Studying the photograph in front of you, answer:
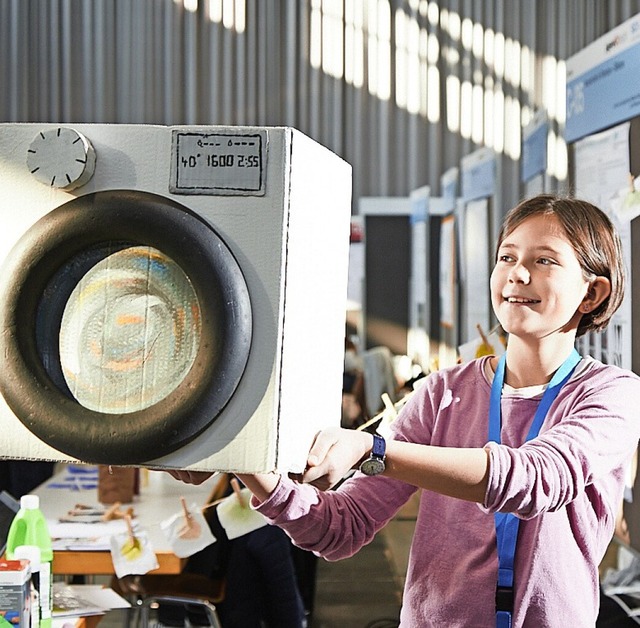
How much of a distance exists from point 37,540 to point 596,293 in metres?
1.20

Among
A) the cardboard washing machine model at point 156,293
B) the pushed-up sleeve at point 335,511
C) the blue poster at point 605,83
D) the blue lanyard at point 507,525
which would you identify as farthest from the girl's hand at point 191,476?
the blue poster at point 605,83

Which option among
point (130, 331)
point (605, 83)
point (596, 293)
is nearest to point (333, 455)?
point (130, 331)

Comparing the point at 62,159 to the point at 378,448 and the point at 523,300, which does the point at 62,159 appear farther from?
the point at 523,300

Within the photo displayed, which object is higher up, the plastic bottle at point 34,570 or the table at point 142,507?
the plastic bottle at point 34,570

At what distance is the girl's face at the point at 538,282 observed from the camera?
1.38 m

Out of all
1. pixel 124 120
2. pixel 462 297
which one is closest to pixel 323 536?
pixel 462 297

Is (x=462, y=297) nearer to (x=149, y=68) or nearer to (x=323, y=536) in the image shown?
(x=149, y=68)

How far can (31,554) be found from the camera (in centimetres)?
187

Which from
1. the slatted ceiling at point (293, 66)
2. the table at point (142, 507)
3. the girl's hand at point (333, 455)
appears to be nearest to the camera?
the girl's hand at point (333, 455)

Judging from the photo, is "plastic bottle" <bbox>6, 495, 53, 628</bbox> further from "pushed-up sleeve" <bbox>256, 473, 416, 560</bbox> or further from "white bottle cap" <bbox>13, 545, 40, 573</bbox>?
"pushed-up sleeve" <bbox>256, 473, 416, 560</bbox>

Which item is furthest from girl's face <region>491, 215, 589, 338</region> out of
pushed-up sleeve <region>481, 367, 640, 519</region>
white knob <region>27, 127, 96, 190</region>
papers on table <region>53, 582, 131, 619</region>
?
papers on table <region>53, 582, 131, 619</region>

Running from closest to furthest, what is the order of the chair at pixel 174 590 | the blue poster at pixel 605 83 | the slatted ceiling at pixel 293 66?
the blue poster at pixel 605 83 → the chair at pixel 174 590 → the slatted ceiling at pixel 293 66

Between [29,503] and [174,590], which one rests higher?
[29,503]

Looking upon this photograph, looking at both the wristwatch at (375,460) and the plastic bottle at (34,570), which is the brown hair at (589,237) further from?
the plastic bottle at (34,570)
